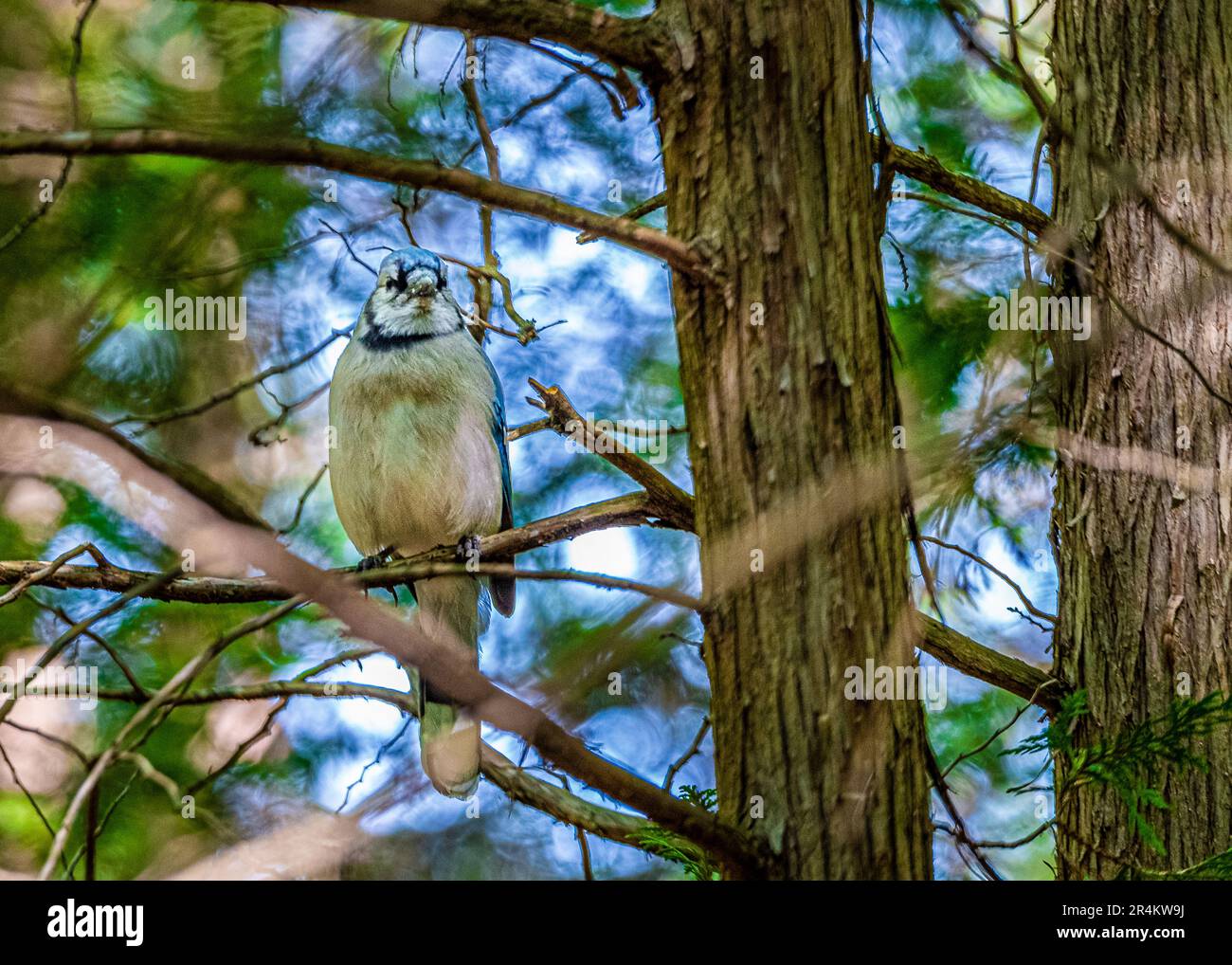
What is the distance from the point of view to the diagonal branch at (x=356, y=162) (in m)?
1.85

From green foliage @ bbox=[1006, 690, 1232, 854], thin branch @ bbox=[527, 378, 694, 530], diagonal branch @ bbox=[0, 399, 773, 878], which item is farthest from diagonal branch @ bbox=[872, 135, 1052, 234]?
diagonal branch @ bbox=[0, 399, 773, 878]

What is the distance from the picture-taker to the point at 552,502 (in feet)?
15.1

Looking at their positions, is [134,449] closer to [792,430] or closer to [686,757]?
[792,430]

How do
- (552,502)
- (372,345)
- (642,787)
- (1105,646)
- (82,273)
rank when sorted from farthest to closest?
1. (552,502)
2. (372,345)
3. (82,273)
4. (1105,646)
5. (642,787)

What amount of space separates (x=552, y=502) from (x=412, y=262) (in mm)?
1072

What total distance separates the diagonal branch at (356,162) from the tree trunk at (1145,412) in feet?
4.41

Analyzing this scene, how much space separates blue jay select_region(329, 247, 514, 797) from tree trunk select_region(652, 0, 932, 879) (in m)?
1.92

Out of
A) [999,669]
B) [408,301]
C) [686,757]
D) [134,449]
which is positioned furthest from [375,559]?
[134,449]

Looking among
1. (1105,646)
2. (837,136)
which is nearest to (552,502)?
(1105,646)

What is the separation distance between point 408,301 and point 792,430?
231 centimetres

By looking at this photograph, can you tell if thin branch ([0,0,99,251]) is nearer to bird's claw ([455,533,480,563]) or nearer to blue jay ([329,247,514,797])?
blue jay ([329,247,514,797])

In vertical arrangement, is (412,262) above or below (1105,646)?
above

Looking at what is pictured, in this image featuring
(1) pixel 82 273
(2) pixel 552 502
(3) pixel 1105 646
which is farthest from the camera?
(2) pixel 552 502
